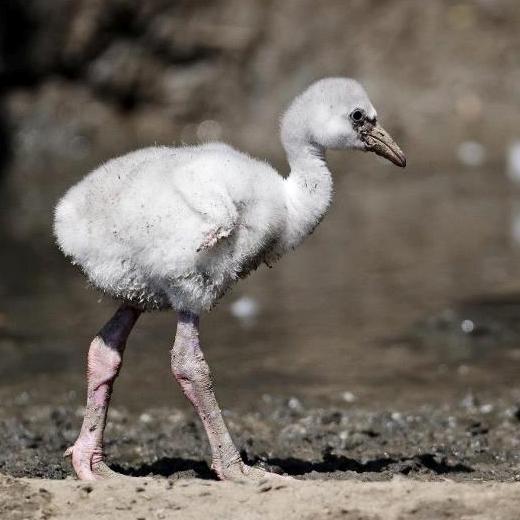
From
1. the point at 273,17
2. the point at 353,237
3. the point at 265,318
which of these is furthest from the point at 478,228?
the point at 273,17

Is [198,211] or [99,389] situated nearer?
[198,211]

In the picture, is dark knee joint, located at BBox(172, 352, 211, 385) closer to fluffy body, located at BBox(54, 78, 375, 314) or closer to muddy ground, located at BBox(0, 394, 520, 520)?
fluffy body, located at BBox(54, 78, 375, 314)

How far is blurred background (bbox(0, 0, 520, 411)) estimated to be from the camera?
27.8ft

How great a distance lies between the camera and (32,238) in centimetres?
1242

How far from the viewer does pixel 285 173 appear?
44.0ft

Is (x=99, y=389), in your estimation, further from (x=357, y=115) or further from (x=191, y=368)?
(x=357, y=115)

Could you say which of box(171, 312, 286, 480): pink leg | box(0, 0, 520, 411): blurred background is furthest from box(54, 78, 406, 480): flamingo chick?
box(0, 0, 520, 411): blurred background

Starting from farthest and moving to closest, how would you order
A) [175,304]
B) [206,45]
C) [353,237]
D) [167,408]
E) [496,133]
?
[206,45] → [496,133] → [353,237] → [167,408] → [175,304]

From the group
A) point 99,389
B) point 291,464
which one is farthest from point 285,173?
point 99,389

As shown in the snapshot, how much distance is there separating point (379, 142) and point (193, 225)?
3.63 ft

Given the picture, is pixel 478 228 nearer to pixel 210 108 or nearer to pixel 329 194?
pixel 210 108

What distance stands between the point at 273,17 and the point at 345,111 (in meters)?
11.1

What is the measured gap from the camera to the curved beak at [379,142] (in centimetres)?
571

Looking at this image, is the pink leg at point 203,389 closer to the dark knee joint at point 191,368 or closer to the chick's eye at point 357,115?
the dark knee joint at point 191,368
